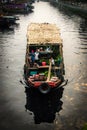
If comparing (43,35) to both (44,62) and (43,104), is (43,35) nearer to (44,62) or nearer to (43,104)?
(44,62)

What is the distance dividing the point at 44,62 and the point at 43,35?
8294 millimetres

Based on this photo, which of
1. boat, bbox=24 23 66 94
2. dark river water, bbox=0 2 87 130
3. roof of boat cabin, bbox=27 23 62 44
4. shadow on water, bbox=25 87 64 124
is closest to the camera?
dark river water, bbox=0 2 87 130

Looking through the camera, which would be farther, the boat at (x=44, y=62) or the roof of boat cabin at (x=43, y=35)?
the roof of boat cabin at (x=43, y=35)

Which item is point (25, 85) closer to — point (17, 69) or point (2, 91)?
point (2, 91)

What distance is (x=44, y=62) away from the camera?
109 ft

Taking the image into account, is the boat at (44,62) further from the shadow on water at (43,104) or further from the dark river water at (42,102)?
the dark river water at (42,102)

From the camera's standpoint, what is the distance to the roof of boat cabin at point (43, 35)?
37062 millimetres

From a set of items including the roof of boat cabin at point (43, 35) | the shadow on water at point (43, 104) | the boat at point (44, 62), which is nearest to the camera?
Answer: the shadow on water at point (43, 104)

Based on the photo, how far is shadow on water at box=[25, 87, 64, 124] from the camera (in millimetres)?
24672

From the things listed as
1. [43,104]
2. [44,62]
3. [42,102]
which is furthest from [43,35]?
[43,104]

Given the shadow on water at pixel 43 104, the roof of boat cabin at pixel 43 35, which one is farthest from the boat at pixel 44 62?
the shadow on water at pixel 43 104

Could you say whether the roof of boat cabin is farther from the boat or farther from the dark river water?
the dark river water

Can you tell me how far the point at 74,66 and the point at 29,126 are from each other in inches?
681

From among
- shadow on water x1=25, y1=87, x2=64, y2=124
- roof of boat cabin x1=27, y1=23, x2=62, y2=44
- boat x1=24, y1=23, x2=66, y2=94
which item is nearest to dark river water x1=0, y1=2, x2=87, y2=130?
shadow on water x1=25, y1=87, x2=64, y2=124
